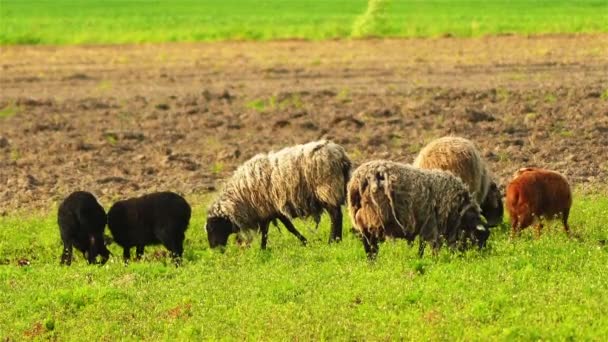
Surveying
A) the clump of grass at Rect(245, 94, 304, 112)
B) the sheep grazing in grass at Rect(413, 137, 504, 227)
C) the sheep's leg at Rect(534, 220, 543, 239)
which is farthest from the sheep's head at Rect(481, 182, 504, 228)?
the clump of grass at Rect(245, 94, 304, 112)

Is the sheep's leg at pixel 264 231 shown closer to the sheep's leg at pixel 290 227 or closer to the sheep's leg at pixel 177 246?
the sheep's leg at pixel 290 227

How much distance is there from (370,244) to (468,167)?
7.52 feet

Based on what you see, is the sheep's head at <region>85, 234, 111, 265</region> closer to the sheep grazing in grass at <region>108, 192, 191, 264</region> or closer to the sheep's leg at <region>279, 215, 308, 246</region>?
the sheep grazing in grass at <region>108, 192, 191, 264</region>

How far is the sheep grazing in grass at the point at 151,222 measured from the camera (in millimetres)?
15945

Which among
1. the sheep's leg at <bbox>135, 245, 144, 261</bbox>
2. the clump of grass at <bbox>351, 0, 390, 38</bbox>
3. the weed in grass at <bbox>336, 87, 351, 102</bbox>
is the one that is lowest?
the clump of grass at <bbox>351, 0, 390, 38</bbox>

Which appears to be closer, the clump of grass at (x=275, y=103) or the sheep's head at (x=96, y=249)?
the sheep's head at (x=96, y=249)

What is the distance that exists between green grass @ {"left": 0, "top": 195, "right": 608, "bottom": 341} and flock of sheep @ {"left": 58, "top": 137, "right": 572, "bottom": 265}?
0.34 meters

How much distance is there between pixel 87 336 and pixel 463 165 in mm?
5629

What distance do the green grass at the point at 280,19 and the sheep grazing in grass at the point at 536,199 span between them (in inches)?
1230

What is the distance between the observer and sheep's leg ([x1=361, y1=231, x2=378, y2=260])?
1448 centimetres

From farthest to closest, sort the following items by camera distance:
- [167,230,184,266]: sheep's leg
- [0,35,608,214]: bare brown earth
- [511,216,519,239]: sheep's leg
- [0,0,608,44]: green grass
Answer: [0,0,608,44]: green grass, [0,35,608,214]: bare brown earth, [167,230,184,266]: sheep's leg, [511,216,519,239]: sheep's leg

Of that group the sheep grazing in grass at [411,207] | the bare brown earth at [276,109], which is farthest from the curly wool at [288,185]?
the bare brown earth at [276,109]

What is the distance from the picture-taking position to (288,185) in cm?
1628

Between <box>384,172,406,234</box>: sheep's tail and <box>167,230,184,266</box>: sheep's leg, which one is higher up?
<box>384,172,406,234</box>: sheep's tail
